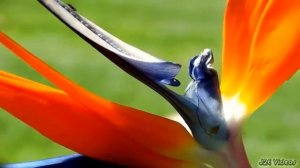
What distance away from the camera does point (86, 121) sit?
2.52 ft

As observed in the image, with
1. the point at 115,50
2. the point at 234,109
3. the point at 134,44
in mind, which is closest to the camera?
the point at 115,50

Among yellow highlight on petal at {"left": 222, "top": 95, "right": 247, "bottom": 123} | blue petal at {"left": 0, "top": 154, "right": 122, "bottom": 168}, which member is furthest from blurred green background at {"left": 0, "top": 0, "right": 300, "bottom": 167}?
blue petal at {"left": 0, "top": 154, "right": 122, "bottom": 168}

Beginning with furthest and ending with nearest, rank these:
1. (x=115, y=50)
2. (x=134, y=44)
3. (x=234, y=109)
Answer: (x=134, y=44) → (x=234, y=109) → (x=115, y=50)

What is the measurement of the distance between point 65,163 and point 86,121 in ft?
0.13

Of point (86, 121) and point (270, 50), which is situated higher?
point (270, 50)

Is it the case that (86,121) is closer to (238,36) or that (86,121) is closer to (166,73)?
(166,73)

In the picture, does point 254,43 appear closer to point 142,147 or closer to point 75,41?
point 142,147

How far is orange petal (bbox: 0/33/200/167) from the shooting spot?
2.46 ft

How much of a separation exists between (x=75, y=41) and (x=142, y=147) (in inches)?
101

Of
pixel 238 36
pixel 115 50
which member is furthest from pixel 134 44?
pixel 115 50

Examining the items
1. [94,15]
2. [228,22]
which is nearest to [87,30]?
[228,22]

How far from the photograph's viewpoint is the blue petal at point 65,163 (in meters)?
0.76

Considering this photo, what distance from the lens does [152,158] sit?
79cm

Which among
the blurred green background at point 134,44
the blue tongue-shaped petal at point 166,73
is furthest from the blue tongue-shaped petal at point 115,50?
the blurred green background at point 134,44
